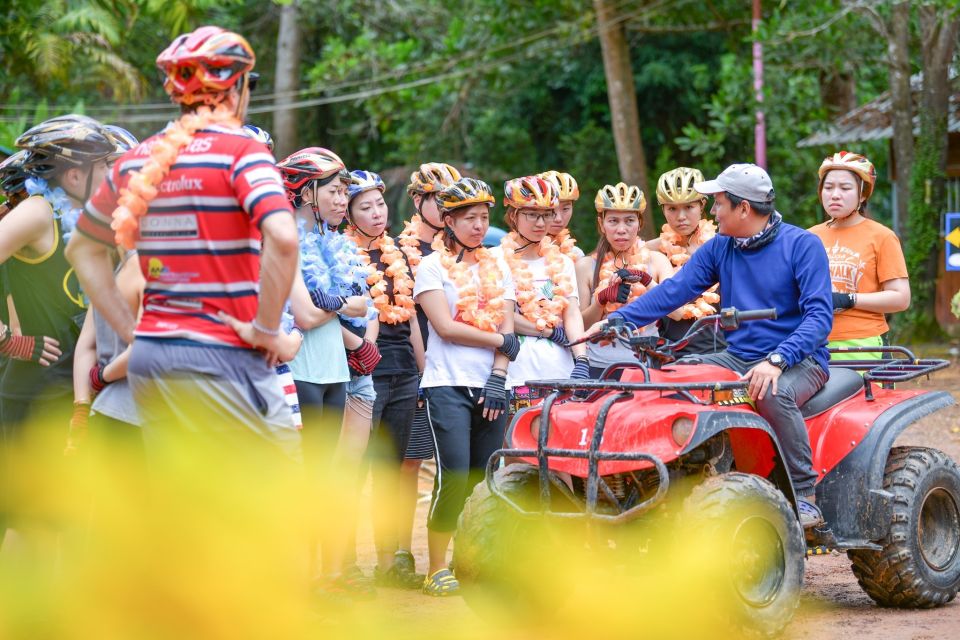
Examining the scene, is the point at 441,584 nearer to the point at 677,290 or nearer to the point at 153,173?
the point at 677,290

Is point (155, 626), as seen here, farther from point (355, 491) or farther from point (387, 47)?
point (387, 47)

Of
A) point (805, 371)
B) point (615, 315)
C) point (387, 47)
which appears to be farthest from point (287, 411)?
point (387, 47)

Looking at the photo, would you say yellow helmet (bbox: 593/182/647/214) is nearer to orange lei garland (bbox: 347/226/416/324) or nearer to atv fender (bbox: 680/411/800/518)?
orange lei garland (bbox: 347/226/416/324)

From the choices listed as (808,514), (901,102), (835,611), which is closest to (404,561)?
(835,611)

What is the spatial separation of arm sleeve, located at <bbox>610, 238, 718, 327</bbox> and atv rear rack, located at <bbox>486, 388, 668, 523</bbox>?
649mm

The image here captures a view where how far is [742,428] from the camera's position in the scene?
5703 millimetres

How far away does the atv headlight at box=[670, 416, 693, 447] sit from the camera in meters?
5.29

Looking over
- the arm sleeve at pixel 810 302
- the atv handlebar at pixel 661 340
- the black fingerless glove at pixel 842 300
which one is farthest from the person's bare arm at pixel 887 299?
the atv handlebar at pixel 661 340

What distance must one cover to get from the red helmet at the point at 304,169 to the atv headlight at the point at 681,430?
89.1 inches

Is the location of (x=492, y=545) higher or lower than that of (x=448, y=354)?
lower

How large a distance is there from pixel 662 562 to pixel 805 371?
4.50 feet

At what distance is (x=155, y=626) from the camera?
231cm

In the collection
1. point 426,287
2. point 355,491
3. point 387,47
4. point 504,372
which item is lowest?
point 355,491

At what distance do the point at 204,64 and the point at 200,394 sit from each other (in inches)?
39.7
